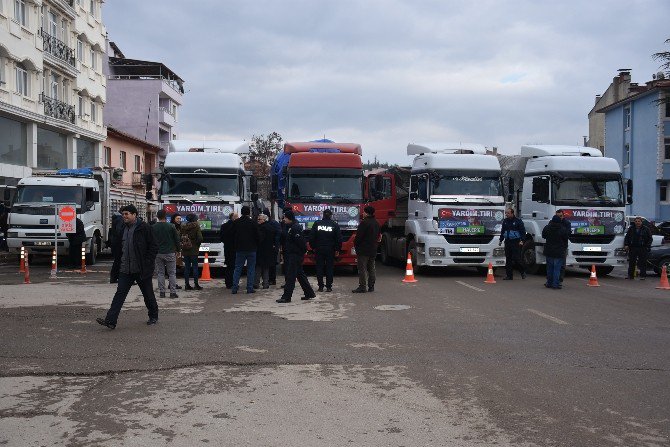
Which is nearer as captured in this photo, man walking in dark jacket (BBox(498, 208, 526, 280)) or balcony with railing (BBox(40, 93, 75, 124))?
man walking in dark jacket (BBox(498, 208, 526, 280))

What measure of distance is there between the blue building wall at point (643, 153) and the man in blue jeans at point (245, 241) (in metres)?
38.1

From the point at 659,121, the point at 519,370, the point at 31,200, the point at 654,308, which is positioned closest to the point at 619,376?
the point at 519,370

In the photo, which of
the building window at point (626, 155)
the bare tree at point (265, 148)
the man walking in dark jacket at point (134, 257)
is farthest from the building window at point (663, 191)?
the man walking in dark jacket at point (134, 257)

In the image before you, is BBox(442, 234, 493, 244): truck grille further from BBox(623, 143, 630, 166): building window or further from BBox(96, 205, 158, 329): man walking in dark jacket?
BBox(623, 143, 630, 166): building window

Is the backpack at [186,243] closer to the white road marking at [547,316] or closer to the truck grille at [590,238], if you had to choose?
the white road marking at [547,316]

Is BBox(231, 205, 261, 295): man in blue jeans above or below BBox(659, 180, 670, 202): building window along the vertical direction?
below

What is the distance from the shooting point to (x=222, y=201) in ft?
63.8

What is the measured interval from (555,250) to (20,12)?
2873 cm

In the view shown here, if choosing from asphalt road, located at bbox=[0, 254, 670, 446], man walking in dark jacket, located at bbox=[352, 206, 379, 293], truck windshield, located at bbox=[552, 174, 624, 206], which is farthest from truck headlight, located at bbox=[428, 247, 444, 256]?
asphalt road, located at bbox=[0, 254, 670, 446]

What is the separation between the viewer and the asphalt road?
5.51 meters

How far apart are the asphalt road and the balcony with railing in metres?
26.1

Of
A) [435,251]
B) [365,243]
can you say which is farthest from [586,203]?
[365,243]

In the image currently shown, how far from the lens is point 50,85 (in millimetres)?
38031

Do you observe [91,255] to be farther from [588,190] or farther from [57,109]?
[57,109]
